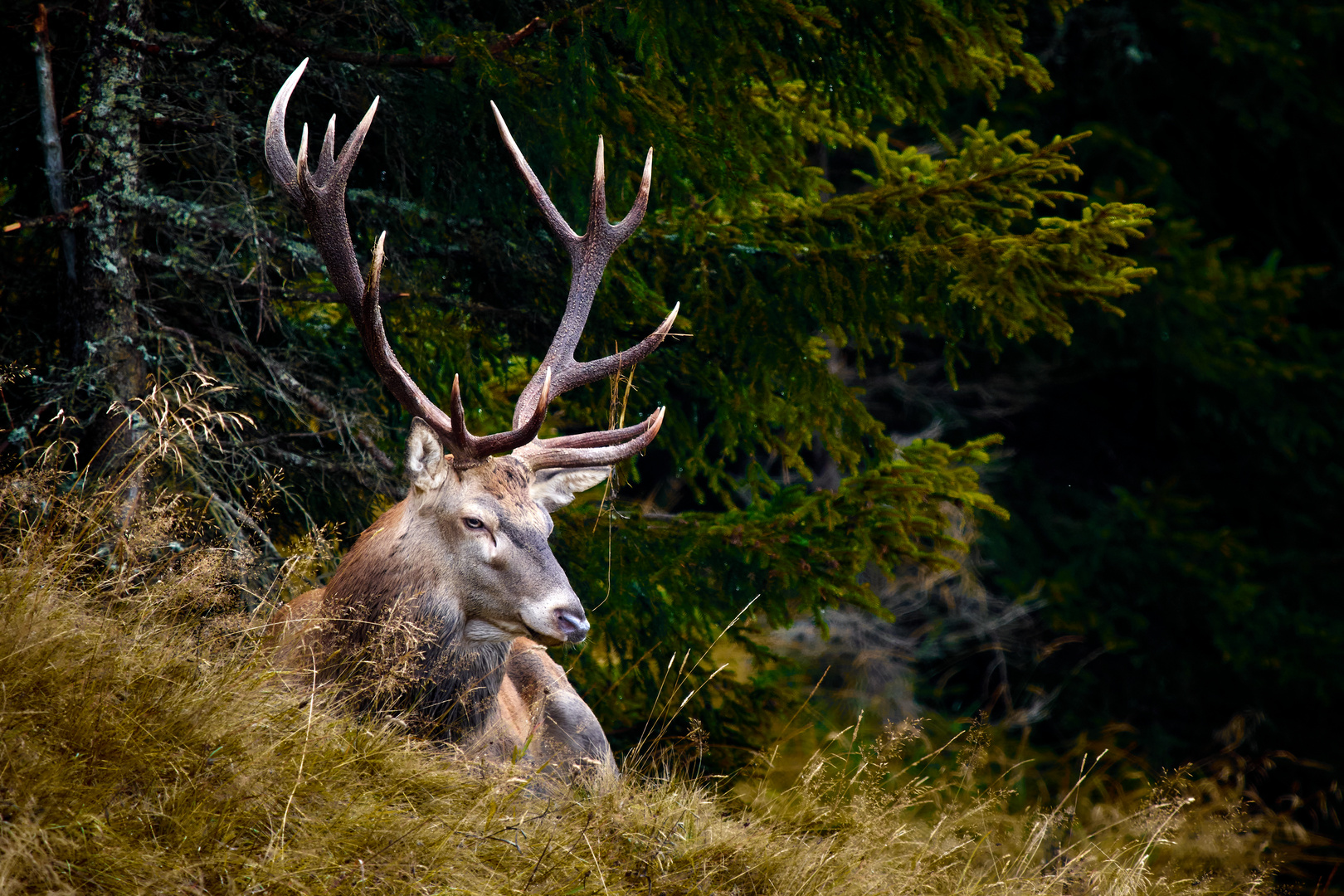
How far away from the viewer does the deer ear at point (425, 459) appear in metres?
3.85

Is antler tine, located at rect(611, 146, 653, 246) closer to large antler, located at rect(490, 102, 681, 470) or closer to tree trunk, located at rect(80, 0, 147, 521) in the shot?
large antler, located at rect(490, 102, 681, 470)

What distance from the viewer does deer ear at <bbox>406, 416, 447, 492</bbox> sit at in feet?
12.6

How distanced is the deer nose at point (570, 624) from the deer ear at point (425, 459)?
24.3 inches

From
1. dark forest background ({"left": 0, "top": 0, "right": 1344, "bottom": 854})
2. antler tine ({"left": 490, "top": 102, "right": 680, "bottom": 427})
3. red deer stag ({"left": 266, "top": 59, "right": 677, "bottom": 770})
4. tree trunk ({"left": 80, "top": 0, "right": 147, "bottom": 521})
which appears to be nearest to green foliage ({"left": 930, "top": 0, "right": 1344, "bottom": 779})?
dark forest background ({"left": 0, "top": 0, "right": 1344, "bottom": 854})

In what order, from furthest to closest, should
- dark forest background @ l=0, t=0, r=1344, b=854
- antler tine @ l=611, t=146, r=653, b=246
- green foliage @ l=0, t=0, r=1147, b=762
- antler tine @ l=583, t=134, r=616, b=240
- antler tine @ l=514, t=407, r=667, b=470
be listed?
1. green foliage @ l=0, t=0, r=1147, b=762
2. dark forest background @ l=0, t=0, r=1344, b=854
3. antler tine @ l=611, t=146, r=653, b=246
4. antler tine @ l=583, t=134, r=616, b=240
5. antler tine @ l=514, t=407, r=667, b=470

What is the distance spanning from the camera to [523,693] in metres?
4.49

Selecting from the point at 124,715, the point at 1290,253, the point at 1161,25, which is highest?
the point at 1161,25

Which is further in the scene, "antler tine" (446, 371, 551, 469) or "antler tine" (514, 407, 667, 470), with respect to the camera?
"antler tine" (514, 407, 667, 470)

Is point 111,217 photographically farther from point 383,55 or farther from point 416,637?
point 416,637

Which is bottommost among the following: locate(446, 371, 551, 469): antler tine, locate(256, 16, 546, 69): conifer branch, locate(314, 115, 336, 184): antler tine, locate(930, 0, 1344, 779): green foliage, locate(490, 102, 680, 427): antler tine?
locate(930, 0, 1344, 779): green foliage

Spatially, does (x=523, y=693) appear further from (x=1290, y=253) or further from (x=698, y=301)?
(x=1290, y=253)

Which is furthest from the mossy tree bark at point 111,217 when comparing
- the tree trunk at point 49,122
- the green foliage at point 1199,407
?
the green foliage at point 1199,407

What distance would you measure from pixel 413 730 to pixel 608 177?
2597mm

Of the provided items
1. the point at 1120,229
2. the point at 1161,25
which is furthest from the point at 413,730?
the point at 1161,25
